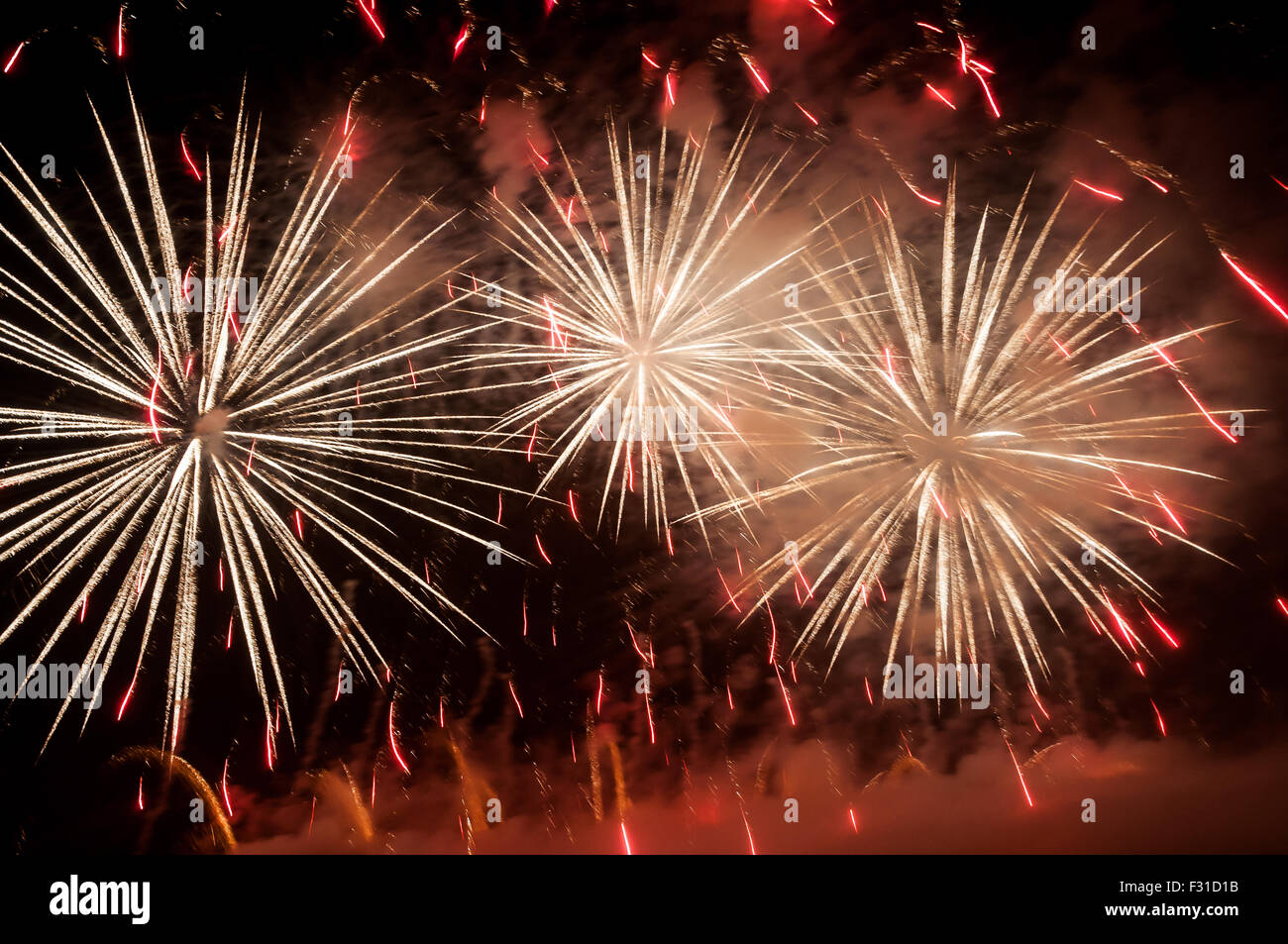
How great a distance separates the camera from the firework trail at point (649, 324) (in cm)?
324

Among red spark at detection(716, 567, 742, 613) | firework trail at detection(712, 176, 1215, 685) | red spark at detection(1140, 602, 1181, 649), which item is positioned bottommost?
red spark at detection(1140, 602, 1181, 649)

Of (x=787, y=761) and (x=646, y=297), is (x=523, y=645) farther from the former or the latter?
(x=646, y=297)

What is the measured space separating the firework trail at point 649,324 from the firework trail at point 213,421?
0.47 m

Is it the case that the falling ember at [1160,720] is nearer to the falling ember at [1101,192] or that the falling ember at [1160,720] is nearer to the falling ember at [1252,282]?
the falling ember at [1252,282]

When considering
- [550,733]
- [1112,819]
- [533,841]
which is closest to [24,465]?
[550,733]

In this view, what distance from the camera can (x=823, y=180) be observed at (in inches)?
130

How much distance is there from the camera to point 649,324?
3219mm

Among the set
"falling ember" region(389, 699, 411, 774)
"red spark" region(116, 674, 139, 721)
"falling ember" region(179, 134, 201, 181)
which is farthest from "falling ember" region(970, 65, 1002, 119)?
"red spark" region(116, 674, 139, 721)

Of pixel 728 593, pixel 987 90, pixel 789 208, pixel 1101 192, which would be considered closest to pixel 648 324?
pixel 789 208

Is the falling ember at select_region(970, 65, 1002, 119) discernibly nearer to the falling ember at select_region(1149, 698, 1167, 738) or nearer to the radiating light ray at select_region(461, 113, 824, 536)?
the radiating light ray at select_region(461, 113, 824, 536)

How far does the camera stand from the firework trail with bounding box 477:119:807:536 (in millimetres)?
3238

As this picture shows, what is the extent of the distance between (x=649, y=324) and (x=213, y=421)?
1994 millimetres

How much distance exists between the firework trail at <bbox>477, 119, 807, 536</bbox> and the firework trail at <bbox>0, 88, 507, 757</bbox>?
0.47 meters

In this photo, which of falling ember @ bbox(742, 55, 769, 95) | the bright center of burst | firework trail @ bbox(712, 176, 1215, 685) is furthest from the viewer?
falling ember @ bbox(742, 55, 769, 95)
